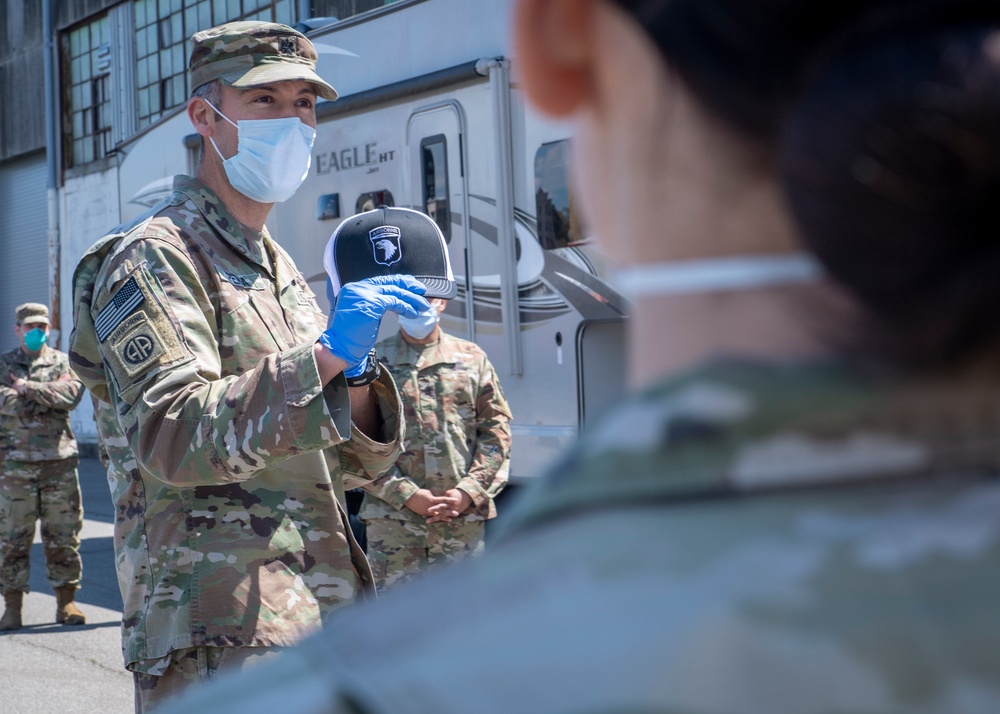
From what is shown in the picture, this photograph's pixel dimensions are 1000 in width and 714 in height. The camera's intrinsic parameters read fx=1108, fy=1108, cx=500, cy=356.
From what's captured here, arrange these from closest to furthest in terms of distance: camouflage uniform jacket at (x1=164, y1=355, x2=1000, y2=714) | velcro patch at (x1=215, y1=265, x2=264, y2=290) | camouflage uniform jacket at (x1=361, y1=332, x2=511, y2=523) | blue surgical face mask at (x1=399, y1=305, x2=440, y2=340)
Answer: camouflage uniform jacket at (x1=164, y1=355, x2=1000, y2=714) → velcro patch at (x1=215, y1=265, x2=264, y2=290) → camouflage uniform jacket at (x1=361, y1=332, x2=511, y2=523) → blue surgical face mask at (x1=399, y1=305, x2=440, y2=340)

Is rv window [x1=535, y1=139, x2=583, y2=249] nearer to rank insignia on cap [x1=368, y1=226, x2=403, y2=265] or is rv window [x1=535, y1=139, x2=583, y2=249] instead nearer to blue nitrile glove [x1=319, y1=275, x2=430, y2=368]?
rank insignia on cap [x1=368, y1=226, x2=403, y2=265]

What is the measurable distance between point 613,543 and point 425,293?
6.69 ft

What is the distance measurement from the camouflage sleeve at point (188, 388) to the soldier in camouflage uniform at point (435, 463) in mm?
2396

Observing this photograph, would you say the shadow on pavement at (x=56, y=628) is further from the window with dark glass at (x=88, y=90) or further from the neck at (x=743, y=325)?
the window with dark glass at (x=88, y=90)

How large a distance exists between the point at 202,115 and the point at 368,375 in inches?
30.6

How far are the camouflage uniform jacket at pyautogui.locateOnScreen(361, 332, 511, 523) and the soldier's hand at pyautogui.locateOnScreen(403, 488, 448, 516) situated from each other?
0.02m

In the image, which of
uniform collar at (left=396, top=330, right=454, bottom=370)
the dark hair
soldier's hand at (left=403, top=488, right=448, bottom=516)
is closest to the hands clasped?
soldier's hand at (left=403, top=488, right=448, bottom=516)

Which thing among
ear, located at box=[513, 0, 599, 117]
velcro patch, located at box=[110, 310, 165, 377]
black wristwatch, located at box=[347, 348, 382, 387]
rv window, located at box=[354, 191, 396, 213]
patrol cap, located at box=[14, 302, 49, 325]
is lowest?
black wristwatch, located at box=[347, 348, 382, 387]

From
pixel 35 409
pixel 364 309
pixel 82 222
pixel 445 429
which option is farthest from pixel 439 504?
pixel 82 222

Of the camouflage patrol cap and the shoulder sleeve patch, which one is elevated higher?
the camouflage patrol cap

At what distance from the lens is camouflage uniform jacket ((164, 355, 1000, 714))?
0.53 m

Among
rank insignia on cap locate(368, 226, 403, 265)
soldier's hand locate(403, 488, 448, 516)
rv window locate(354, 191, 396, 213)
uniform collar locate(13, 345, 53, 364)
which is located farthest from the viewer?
uniform collar locate(13, 345, 53, 364)

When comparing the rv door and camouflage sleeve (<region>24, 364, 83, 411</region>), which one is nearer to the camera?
the rv door

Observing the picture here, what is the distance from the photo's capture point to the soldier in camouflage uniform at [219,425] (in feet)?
7.02
